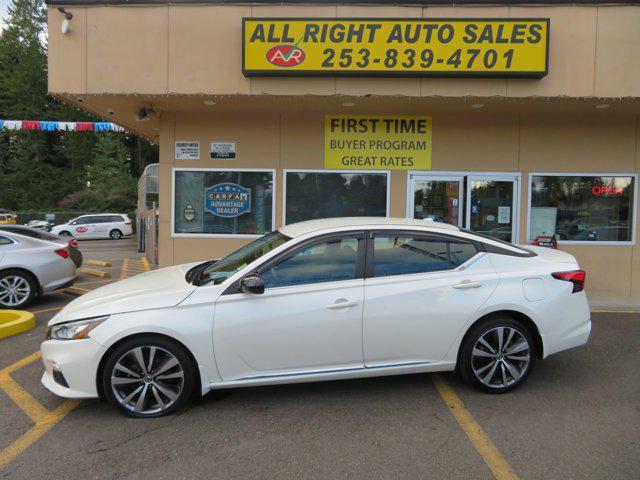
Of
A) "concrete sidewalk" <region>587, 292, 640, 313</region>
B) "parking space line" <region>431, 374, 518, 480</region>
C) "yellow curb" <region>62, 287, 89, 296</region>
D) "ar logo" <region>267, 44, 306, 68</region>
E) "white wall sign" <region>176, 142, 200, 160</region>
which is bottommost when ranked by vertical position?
"parking space line" <region>431, 374, 518, 480</region>

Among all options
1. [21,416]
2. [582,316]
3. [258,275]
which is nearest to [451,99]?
[582,316]

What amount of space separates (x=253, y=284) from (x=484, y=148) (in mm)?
6722

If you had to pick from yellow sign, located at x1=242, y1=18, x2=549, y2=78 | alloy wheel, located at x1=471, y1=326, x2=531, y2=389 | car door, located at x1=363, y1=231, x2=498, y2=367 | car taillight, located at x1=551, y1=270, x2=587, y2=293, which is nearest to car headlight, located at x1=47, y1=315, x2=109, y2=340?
car door, located at x1=363, y1=231, x2=498, y2=367

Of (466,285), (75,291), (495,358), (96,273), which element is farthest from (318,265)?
(96,273)

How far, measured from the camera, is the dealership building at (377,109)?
748 cm

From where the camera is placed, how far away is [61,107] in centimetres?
4734

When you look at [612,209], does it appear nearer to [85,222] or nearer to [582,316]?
[582,316]

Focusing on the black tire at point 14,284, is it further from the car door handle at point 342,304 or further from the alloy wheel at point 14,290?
the car door handle at point 342,304

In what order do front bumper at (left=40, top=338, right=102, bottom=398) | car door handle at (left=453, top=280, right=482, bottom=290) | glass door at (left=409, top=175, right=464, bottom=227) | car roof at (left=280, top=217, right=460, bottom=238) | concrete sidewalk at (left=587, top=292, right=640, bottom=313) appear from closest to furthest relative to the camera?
front bumper at (left=40, top=338, right=102, bottom=398)
car door handle at (left=453, top=280, right=482, bottom=290)
car roof at (left=280, top=217, right=460, bottom=238)
concrete sidewalk at (left=587, top=292, right=640, bottom=313)
glass door at (left=409, top=175, right=464, bottom=227)

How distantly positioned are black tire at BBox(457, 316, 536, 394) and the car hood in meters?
2.39

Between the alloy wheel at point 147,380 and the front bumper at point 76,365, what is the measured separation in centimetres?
16

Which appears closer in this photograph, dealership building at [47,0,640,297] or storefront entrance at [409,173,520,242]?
dealership building at [47,0,640,297]

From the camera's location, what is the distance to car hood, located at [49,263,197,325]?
371 cm

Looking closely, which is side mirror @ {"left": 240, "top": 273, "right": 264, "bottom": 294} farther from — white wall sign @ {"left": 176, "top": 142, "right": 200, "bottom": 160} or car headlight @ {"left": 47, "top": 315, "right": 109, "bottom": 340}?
white wall sign @ {"left": 176, "top": 142, "right": 200, "bottom": 160}
